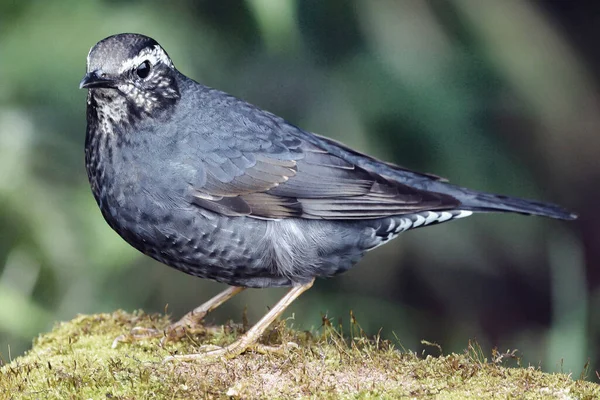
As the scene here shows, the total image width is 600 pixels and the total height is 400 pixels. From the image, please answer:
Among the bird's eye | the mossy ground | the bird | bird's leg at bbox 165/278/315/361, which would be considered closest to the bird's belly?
the bird

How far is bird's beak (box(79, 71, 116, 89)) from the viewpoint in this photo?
4.64 metres

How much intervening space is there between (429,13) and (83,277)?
3.32 meters

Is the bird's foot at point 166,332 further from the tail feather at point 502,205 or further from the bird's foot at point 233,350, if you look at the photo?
the tail feather at point 502,205

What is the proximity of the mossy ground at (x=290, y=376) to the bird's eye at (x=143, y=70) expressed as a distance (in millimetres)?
1641

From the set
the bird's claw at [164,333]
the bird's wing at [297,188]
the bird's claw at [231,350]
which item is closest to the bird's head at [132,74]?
the bird's wing at [297,188]

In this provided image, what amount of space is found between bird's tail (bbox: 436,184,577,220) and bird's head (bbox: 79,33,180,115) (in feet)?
6.48

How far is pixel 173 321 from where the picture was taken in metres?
5.70

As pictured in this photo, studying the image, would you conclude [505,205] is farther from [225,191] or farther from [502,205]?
[225,191]

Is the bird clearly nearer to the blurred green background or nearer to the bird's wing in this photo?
the bird's wing

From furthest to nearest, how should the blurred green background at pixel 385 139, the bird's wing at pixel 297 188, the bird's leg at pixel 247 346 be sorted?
the blurred green background at pixel 385 139, the bird's wing at pixel 297 188, the bird's leg at pixel 247 346

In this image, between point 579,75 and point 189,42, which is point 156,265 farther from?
point 579,75

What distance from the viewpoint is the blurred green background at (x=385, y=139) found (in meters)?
6.11

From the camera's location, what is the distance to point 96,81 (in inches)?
185

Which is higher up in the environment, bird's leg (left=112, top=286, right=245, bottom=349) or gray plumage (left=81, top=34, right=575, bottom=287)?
gray plumage (left=81, top=34, right=575, bottom=287)
